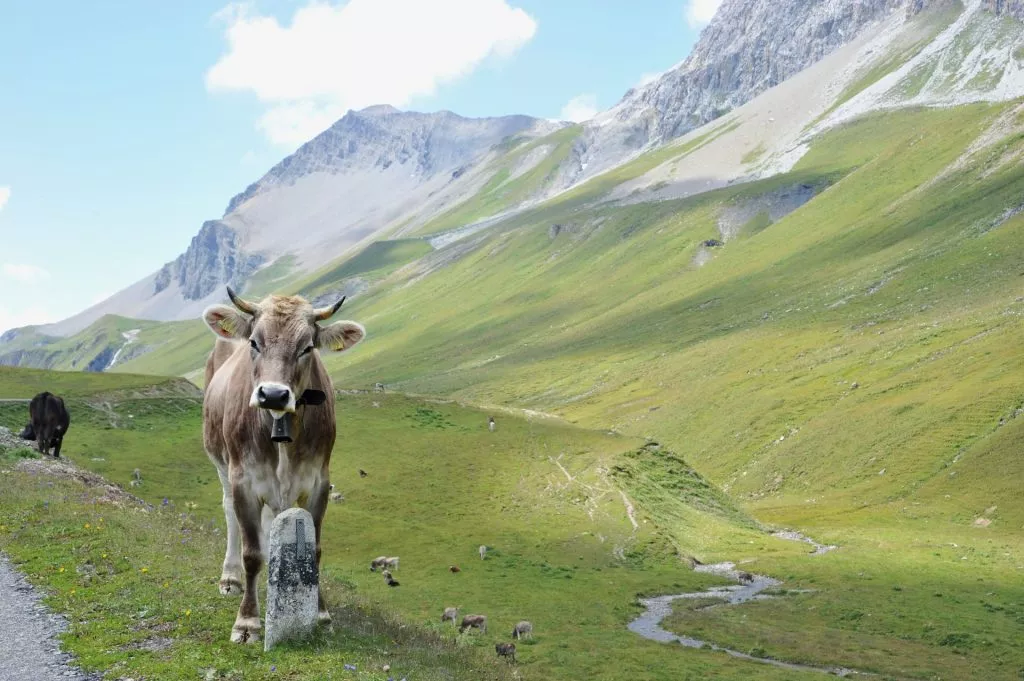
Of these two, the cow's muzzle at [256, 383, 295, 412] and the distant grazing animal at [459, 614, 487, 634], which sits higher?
the cow's muzzle at [256, 383, 295, 412]

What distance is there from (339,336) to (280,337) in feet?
4.25

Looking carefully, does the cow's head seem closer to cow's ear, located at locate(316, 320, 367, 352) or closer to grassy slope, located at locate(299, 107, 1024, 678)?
cow's ear, located at locate(316, 320, 367, 352)

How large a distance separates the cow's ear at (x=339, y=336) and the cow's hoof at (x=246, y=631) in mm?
4719

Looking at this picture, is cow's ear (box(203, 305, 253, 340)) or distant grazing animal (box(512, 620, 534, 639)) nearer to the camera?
cow's ear (box(203, 305, 253, 340))

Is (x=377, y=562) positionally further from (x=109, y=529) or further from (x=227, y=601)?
(x=227, y=601)

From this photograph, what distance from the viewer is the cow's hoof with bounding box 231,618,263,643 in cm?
1482

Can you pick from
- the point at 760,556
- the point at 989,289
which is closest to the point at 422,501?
the point at 760,556

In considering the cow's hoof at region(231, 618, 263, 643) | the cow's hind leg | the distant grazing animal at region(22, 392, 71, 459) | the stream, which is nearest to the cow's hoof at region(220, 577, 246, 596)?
the cow's hind leg

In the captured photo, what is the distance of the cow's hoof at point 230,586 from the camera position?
59.0 feet

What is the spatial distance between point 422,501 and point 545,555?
997cm

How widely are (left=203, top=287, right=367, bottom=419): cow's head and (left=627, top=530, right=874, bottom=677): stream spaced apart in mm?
25286

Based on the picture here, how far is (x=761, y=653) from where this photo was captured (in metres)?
35.6

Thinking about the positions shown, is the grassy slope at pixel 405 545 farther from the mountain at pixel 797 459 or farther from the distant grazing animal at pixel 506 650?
the distant grazing animal at pixel 506 650

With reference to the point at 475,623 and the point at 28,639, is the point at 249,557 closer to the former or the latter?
the point at 28,639
